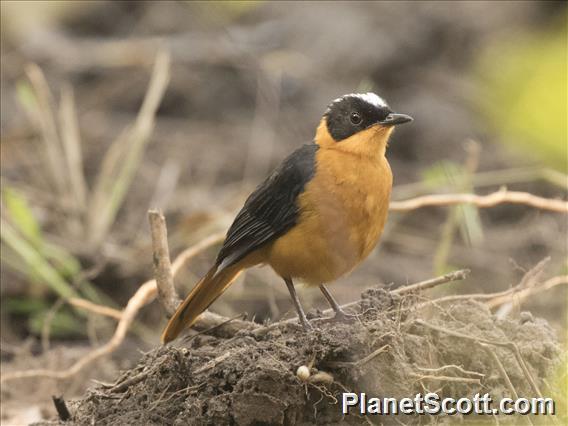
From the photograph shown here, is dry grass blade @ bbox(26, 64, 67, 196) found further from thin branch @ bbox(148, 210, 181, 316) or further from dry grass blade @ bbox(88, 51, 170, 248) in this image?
thin branch @ bbox(148, 210, 181, 316)

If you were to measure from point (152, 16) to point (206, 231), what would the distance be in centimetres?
491

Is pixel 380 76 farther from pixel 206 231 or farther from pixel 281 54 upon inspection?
pixel 206 231

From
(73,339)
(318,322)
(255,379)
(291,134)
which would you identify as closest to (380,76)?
(291,134)

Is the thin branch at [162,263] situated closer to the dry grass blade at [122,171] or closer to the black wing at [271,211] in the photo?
the black wing at [271,211]

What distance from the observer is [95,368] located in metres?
6.50

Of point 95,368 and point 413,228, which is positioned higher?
point 413,228

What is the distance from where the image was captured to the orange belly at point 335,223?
4.86m

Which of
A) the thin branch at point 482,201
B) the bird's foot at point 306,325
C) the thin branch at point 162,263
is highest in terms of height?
the thin branch at point 482,201

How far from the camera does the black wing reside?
5.00 metres

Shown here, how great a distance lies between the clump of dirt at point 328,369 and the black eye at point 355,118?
1003 millimetres

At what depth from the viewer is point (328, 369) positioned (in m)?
4.09

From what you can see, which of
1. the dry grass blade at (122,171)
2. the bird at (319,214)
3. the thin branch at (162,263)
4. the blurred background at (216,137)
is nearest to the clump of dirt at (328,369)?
the bird at (319,214)

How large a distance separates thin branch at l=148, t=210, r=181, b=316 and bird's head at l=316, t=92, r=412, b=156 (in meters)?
0.90

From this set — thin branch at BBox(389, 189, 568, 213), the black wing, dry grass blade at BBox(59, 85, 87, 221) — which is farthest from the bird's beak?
dry grass blade at BBox(59, 85, 87, 221)
